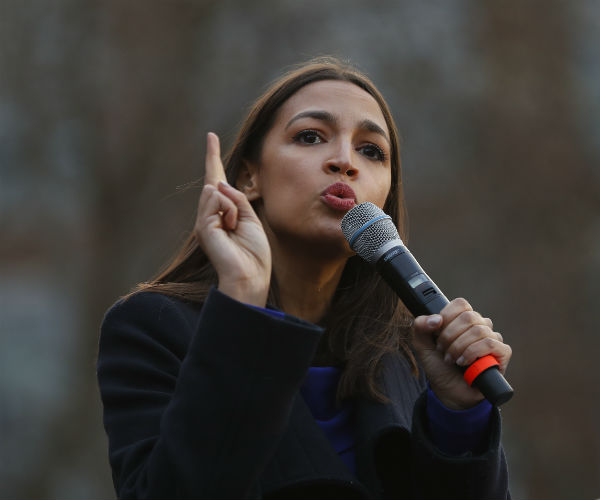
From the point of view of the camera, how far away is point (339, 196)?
8.67ft

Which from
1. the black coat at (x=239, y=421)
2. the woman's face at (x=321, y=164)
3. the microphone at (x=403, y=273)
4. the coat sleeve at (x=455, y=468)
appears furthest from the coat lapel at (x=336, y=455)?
the woman's face at (x=321, y=164)

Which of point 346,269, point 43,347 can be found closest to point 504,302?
point 43,347

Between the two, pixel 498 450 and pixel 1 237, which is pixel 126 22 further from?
pixel 498 450

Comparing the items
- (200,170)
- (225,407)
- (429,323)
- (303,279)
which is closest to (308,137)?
(303,279)

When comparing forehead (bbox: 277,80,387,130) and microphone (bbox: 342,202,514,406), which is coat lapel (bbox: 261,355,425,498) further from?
forehead (bbox: 277,80,387,130)

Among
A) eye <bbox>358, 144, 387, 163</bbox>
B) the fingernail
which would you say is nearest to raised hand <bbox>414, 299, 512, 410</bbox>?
the fingernail

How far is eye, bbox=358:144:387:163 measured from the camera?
288 cm

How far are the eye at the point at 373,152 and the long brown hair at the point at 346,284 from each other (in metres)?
0.22

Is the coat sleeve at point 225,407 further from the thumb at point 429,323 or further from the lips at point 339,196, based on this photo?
the lips at point 339,196

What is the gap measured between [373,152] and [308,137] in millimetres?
234

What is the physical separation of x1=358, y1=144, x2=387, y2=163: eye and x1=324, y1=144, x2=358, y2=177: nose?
0.16 m

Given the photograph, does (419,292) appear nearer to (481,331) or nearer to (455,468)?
(481,331)

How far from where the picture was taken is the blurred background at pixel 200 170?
25.8 ft

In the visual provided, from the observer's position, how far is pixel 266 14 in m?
8.57
